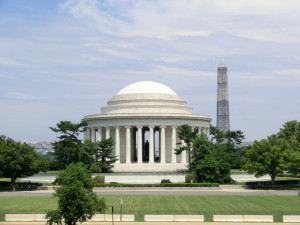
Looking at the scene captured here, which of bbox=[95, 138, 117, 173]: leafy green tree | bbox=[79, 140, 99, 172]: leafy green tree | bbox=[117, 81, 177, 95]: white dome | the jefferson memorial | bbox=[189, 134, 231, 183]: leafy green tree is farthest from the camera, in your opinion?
bbox=[117, 81, 177, 95]: white dome

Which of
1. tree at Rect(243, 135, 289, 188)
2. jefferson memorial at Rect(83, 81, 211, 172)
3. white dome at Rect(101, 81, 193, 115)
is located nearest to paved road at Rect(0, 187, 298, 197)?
tree at Rect(243, 135, 289, 188)

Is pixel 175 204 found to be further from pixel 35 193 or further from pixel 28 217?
pixel 35 193

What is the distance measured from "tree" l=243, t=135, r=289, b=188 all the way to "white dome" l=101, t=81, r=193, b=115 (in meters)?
33.8

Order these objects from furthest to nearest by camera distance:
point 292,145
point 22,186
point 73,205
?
point 292,145, point 22,186, point 73,205

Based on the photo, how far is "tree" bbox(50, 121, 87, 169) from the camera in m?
94.4

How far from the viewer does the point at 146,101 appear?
115812mm

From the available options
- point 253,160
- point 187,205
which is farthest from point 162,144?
point 187,205

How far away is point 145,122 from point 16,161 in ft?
123

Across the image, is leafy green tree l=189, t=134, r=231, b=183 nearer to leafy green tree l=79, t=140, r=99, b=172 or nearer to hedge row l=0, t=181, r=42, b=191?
leafy green tree l=79, t=140, r=99, b=172

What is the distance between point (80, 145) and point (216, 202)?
134ft

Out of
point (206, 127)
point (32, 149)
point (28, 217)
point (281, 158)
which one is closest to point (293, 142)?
point (281, 158)

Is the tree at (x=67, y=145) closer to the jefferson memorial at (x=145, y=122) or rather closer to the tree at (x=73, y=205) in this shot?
the jefferson memorial at (x=145, y=122)

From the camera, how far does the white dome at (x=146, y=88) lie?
119000 millimetres

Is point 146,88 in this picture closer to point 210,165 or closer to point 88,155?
point 88,155
